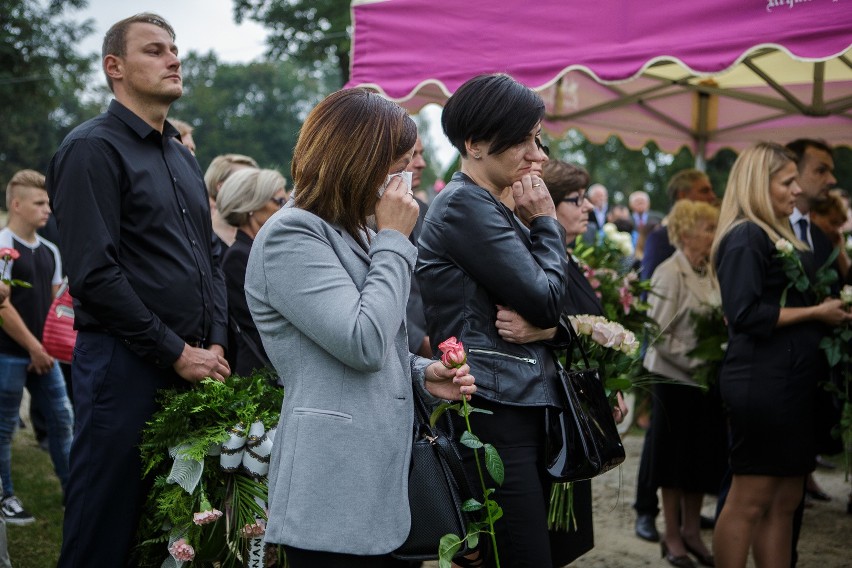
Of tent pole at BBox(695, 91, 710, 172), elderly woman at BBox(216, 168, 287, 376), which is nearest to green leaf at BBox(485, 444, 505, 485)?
elderly woman at BBox(216, 168, 287, 376)

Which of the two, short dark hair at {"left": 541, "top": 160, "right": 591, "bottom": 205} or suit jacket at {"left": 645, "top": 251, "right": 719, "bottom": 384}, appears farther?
suit jacket at {"left": 645, "top": 251, "right": 719, "bottom": 384}

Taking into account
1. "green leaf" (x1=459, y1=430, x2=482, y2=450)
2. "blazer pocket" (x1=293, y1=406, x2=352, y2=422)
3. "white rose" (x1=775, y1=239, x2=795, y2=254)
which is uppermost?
"blazer pocket" (x1=293, y1=406, x2=352, y2=422)

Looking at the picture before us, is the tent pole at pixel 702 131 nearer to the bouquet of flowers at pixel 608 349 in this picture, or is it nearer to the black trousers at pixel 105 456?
the bouquet of flowers at pixel 608 349

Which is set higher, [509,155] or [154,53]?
[154,53]

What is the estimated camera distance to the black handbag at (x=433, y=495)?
208 centimetres

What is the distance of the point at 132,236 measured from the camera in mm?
3039

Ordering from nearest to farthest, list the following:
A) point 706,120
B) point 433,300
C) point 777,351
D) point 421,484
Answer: point 421,484 → point 433,300 → point 777,351 → point 706,120

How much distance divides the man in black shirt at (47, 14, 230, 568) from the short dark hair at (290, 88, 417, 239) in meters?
1.06

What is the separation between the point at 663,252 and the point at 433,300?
3.98 m

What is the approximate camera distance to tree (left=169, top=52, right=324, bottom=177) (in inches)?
2285

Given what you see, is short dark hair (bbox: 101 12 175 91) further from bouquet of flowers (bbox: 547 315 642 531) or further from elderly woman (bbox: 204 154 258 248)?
bouquet of flowers (bbox: 547 315 642 531)

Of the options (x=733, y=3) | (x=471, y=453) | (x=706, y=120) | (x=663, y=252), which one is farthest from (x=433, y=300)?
(x=706, y=120)

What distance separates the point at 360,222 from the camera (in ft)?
7.13

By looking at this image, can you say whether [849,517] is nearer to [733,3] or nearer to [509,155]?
[733,3]
